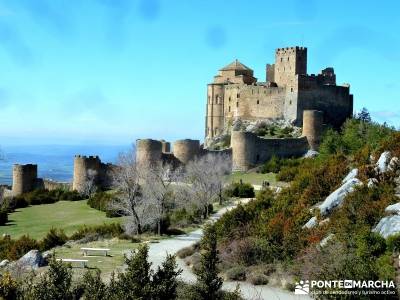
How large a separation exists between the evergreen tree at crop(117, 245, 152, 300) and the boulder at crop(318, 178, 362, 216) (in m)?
9.27

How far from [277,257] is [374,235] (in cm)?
339

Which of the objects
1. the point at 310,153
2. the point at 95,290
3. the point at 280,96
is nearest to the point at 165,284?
the point at 95,290

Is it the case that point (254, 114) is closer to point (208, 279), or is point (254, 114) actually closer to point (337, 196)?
point (337, 196)

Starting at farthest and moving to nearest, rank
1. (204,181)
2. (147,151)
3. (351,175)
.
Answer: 1. (147,151)
2. (204,181)
3. (351,175)

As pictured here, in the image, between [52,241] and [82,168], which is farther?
[82,168]

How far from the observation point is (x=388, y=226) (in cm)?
1759

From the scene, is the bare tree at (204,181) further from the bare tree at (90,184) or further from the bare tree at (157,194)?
the bare tree at (90,184)

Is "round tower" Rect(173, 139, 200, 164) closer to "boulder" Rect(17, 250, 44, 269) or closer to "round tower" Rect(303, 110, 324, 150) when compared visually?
"round tower" Rect(303, 110, 324, 150)

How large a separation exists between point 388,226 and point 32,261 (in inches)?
439

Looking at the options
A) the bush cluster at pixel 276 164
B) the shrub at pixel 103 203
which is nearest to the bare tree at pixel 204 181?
the bush cluster at pixel 276 164

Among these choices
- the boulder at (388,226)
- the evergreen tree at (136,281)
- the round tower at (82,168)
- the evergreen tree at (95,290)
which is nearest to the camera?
the evergreen tree at (95,290)

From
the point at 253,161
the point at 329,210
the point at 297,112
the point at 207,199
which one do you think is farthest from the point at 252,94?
the point at 329,210

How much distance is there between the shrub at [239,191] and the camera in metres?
37.8

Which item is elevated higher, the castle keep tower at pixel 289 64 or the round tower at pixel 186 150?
the castle keep tower at pixel 289 64
